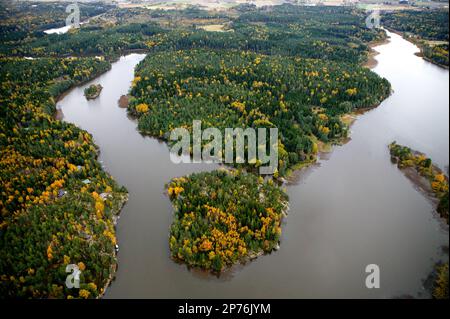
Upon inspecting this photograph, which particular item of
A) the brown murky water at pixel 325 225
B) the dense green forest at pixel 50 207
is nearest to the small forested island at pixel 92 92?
the dense green forest at pixel 50 207

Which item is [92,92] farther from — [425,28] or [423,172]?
[425,28]

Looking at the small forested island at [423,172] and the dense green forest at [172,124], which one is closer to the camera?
the dense green forest at [172,124]

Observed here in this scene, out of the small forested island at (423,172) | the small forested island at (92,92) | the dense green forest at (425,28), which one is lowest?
the small forested island at (423,172)

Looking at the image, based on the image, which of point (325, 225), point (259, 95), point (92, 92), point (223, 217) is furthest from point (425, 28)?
point (223, 217)

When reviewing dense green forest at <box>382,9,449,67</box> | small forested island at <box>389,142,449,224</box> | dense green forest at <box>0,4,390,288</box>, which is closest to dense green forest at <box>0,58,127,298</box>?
dense green forest at <box>0,4,390,288</box>

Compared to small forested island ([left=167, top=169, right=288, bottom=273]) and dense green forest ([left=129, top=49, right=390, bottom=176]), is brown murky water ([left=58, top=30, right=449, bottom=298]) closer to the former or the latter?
small forested island ([left=167, top=169, right=288, bottom=273])

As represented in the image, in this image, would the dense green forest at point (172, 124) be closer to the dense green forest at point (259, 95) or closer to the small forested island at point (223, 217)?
the small forested island at point (223, 217)

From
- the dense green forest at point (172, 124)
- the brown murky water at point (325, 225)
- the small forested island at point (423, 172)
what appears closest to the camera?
the brown murky water at point (325, 225)
